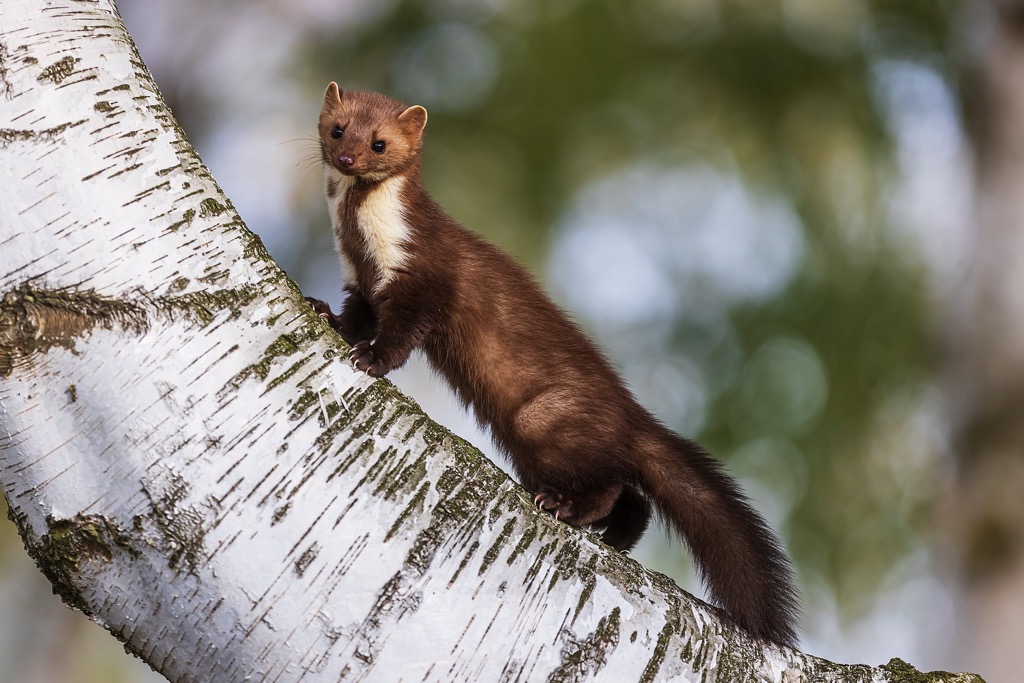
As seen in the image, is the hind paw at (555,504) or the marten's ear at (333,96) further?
the marten's ear at (333,96)

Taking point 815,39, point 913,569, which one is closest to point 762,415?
point 913,569

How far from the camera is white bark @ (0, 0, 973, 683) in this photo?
2264 millimetres

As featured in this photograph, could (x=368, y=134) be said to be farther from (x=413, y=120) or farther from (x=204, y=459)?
(x=204, y=459)

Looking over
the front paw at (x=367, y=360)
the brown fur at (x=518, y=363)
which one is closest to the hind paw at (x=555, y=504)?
the brown fur at (x=518, y=363)

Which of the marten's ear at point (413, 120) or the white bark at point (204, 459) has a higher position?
the marten's ear at point (413, 120)

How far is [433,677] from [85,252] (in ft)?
4.03

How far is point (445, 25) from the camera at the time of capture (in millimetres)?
12633

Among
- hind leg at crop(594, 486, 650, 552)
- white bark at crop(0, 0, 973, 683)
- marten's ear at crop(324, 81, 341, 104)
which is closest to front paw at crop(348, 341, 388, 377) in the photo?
white bark at crop(0, 0, 973, 683)

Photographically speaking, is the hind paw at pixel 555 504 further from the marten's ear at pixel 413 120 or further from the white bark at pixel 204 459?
the marten's ear at pixel 413 120

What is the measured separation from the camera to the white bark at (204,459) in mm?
2264

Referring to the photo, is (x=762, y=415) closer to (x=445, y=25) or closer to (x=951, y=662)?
(x=951, y=662)

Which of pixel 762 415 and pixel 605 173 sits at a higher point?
pixel 605 173

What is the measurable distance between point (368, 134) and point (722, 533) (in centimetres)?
217

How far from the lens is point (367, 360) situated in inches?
123
